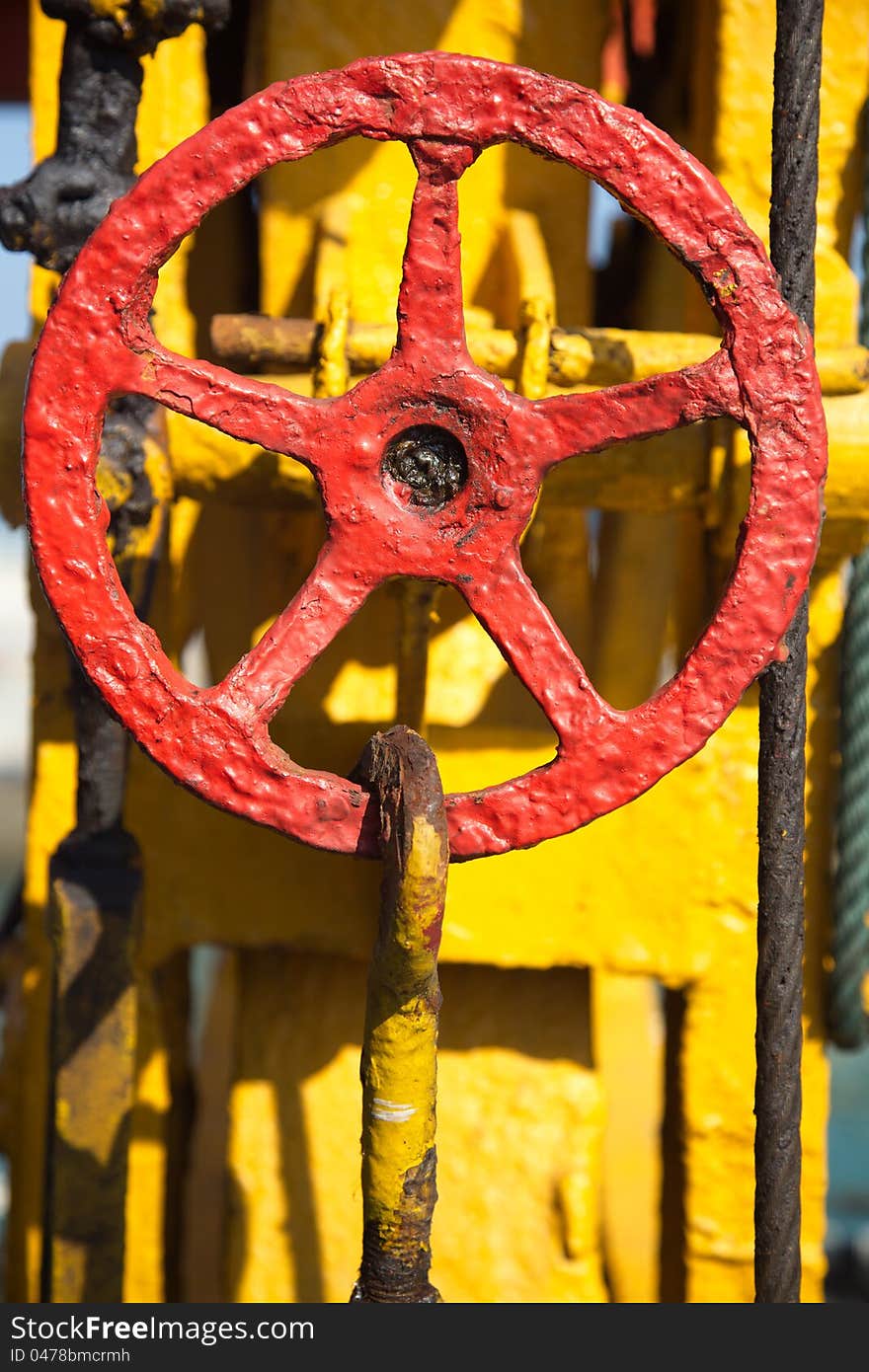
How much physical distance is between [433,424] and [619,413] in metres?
0.13

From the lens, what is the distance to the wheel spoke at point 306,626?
3.03 ft

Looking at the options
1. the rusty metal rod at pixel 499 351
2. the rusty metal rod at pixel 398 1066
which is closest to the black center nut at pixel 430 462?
the rusty metal rod at pixel 398 1066

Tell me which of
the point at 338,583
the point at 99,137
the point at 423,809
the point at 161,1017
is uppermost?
the point at 99,137

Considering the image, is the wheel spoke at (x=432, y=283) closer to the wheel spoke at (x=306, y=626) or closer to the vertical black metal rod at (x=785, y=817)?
the wheel spoke at (x=306, y=626)

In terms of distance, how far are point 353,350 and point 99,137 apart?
0.27 meters

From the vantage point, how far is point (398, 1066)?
0.89m

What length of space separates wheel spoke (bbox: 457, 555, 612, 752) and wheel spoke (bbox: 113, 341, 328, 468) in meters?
0.15

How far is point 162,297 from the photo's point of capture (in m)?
1.41

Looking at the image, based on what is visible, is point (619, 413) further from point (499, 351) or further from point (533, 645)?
point (499, 351)

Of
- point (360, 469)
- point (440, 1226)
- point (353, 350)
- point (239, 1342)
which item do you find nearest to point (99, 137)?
Result: point (353, 350)

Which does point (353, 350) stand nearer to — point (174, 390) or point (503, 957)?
point (174, 390)

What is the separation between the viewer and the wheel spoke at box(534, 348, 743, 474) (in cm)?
90

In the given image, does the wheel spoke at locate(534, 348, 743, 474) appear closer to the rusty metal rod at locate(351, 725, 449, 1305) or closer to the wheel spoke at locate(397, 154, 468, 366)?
the wheel spoke at locate(397, 154, 468, 366)

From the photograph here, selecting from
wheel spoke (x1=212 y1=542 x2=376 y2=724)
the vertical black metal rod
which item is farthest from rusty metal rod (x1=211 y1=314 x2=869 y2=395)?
wheel spoke (x1=212 y1=542 x2=376 y2=724)
